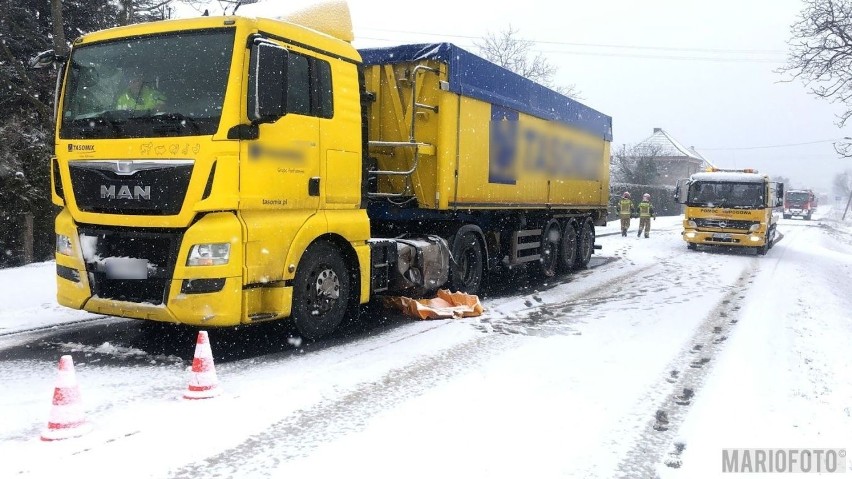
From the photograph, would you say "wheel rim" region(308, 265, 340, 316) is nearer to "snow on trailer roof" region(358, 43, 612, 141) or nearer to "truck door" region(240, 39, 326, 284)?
"truck door" region(240, 39, 326, 284)

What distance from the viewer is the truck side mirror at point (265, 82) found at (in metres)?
5.54

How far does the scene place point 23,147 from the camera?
38.4 feet

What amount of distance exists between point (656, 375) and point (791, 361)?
1564 mm

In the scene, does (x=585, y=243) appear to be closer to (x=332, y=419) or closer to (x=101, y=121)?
(x=101, y=121)

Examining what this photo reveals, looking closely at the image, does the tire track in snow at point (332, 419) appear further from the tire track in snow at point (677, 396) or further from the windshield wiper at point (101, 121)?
the windshield wiper at point (101, 121)

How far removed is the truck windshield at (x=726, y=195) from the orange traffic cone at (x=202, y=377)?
17379mm

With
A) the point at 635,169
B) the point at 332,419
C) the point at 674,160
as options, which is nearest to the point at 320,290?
the point at 332,419

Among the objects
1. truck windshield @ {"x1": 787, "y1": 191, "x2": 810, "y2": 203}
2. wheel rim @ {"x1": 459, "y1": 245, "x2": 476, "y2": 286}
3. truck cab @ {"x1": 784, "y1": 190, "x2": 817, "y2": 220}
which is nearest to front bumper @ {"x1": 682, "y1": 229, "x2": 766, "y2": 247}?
wheel rim @ {"x1": 459, "y1": 245, "x2": 476, "y2": 286}

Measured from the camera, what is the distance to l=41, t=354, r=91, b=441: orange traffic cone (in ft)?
12.8

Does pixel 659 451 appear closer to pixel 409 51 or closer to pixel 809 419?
pixel 809 419

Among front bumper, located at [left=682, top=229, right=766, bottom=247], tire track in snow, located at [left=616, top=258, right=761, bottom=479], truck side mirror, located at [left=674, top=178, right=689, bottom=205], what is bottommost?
tire track in snow, located at [left=616, top=258, right=761, bottom=479]

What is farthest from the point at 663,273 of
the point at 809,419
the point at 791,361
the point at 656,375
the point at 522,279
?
the point at 809,419

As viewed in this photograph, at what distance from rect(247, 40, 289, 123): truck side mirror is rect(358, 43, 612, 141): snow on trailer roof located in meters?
3.24

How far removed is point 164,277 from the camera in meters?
5.56
